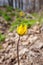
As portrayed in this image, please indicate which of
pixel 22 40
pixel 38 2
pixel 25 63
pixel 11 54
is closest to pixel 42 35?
pixel 22 40

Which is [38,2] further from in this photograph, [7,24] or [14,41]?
[14,41]

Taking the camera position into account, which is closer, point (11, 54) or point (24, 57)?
point (24, 57)

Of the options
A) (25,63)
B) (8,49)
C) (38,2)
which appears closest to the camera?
(25,63)

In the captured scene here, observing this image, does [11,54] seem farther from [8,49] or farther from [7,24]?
[7,24]

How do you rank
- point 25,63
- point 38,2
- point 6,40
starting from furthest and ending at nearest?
point 38,2 < point 6,40 < point 25,63

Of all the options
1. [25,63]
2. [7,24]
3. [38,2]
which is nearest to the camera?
[25,63]

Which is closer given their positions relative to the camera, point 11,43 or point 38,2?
point 11,43

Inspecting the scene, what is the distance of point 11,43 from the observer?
5.46 metres

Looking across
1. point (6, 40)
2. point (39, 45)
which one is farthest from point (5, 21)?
point (39, 45)

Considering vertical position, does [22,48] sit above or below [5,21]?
above

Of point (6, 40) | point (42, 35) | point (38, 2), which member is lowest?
point (38, 2)

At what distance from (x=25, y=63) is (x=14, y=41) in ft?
4.95

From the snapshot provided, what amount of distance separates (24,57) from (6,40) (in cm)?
172

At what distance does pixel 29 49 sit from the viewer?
4.59 meters
